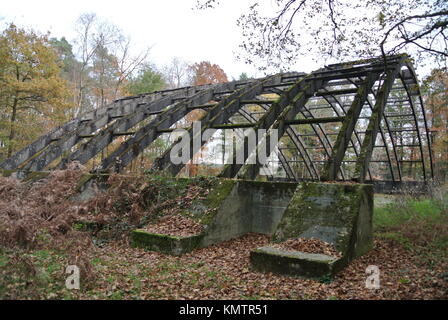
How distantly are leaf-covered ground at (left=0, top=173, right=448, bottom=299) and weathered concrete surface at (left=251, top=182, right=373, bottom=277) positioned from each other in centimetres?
21

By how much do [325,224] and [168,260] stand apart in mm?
3065

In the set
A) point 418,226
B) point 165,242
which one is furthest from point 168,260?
point 418,226

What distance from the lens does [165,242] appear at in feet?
22.6

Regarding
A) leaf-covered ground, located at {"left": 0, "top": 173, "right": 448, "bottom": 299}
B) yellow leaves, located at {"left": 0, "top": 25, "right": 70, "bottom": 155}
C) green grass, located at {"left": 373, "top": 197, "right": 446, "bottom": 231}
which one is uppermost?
yellow leaves, located at {"left": 0, "top": 25, "right": 70, "bottom": 155}

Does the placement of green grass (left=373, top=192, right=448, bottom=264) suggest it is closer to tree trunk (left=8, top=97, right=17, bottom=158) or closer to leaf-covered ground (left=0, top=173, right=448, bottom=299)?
leaf-covered ground (left=0, top=173, right=448, bottom=299)

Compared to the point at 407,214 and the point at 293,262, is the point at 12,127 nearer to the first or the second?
the point at 293,262

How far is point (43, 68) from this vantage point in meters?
18.9

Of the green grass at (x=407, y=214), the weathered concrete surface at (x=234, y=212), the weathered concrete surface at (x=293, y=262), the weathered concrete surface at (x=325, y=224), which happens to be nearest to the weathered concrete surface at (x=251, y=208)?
the weathered concrete surface at (x=234, y=212)

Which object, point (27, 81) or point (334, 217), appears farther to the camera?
point (27, 81)

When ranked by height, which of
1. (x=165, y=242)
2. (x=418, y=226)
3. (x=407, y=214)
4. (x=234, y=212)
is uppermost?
(x=234, y=212)

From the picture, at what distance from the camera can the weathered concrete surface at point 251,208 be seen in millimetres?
7734

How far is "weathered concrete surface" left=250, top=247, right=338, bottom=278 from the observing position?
5171 millimetres

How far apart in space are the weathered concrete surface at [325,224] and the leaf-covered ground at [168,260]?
0.21 meters
